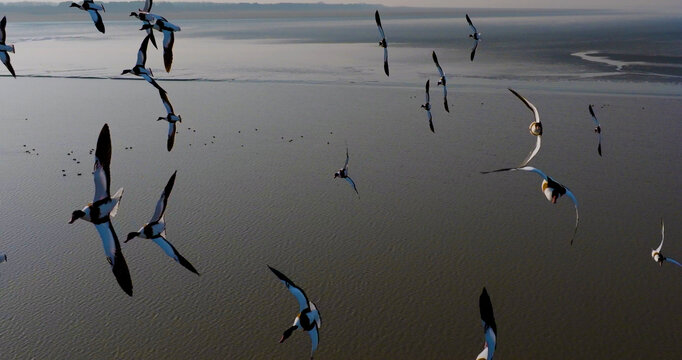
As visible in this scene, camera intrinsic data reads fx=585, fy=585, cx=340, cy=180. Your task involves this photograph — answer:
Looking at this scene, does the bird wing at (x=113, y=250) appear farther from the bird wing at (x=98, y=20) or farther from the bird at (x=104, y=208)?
the bird wing at (x=98, y=20)

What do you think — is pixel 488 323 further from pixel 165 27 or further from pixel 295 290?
pixel 165 27

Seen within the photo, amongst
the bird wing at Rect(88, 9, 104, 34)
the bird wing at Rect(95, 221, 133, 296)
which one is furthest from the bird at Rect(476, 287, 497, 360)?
the bird wing at Rect(88, 9, 104, 34)

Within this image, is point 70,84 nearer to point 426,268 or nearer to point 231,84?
point 231,84

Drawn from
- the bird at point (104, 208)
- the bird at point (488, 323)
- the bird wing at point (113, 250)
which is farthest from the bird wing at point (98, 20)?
the bird at point (488, 323)

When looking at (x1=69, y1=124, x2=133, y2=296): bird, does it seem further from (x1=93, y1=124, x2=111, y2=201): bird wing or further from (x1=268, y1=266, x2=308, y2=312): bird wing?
(x1=268, y1=266, x2=308, y2=312): bird wing

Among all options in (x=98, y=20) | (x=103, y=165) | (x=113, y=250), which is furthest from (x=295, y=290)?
(x=98, y=20)

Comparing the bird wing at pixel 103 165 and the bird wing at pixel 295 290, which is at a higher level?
the bird wing at pixel 103 165

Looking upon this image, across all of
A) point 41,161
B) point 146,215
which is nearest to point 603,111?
point 146,215
